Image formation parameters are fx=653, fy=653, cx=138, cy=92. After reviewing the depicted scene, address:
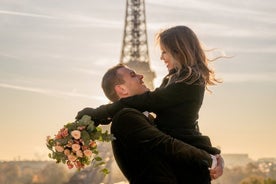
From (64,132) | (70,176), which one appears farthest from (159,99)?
(70,176)

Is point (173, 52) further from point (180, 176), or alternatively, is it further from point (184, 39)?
point (180, 176)

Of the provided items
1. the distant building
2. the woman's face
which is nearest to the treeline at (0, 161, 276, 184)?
the woman's face

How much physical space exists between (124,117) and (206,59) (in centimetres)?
118

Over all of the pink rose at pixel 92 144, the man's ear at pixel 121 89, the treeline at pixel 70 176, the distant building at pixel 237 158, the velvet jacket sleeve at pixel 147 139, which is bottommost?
the distant building at pixel 237 158

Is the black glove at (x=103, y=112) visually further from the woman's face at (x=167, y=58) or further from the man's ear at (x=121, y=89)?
the woman's face at (x=167, y=58)

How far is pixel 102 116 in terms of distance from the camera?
6359 millimetres

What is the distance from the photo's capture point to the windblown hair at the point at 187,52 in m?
6.43

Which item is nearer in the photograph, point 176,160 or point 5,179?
point 176,160

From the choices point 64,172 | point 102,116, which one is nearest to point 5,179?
point 64,172

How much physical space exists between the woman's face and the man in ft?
2.65

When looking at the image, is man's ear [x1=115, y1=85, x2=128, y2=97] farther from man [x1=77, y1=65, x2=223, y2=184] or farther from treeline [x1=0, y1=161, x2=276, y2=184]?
treeline [x1=0, y1=161, x2=276, y2=184]

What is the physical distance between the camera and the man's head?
6.43 m

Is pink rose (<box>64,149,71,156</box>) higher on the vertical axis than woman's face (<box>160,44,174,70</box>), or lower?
lower

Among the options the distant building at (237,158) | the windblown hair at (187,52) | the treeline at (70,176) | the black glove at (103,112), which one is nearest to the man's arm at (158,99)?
the black glove at (103,112)
